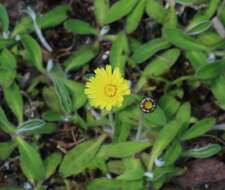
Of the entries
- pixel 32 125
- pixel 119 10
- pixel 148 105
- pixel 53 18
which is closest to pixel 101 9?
pixel 119 10

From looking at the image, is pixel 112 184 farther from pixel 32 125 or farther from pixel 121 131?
pixel 32 125


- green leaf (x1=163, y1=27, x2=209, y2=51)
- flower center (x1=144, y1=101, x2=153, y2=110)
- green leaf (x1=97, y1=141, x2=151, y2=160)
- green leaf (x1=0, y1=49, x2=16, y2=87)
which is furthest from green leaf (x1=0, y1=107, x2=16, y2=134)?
green leaf (x1=163, y1=27, x2=209, y2=51)

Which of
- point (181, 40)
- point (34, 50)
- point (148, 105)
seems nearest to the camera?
point (148, 105)

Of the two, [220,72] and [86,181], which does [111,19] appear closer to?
[220,72]

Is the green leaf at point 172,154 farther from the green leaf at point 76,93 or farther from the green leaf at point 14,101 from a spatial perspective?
the green leaf at point 14,101

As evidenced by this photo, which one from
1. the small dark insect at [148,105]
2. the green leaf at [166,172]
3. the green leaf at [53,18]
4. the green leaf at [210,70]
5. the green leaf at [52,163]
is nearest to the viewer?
the small dark insect at [148,105]

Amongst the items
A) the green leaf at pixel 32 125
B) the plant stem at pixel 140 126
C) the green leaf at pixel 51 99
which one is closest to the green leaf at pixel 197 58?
the plant stem at pixel 140 126

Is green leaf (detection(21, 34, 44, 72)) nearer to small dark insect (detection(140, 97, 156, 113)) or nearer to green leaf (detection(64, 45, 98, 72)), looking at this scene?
green leaf (detection(64, 45, 98, 72))
